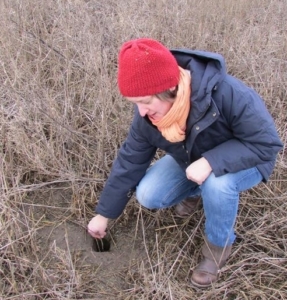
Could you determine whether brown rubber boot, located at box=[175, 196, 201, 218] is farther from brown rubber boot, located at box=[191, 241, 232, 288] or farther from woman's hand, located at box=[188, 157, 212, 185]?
woman's hand, located at box=[188, 157, 212, 185]

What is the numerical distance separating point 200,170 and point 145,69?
1.21 ft

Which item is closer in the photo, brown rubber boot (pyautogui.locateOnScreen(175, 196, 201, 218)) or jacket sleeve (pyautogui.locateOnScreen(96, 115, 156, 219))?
jacket sleeve (pyautogui.locateOnScreen(96, 115, 156, 219))

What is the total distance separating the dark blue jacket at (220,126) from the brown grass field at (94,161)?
0.37m

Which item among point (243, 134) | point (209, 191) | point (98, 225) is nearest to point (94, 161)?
point (98, 225)

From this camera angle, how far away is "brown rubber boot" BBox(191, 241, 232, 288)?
1.42 metres

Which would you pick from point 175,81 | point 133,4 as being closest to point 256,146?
point 175,81

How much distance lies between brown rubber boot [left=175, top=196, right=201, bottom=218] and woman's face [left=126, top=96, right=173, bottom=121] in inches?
22.0

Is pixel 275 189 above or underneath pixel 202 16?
underneath

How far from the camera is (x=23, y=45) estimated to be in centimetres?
224

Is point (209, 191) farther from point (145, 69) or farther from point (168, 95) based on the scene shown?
point (145, 69)

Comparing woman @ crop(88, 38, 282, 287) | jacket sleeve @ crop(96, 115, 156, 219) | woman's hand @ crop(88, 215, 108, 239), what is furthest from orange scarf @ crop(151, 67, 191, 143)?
woman's hand @ crop(88, 215, 108, 239)

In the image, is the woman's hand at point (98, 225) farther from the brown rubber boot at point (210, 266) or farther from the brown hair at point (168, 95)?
the brown hair at point (168, 95)

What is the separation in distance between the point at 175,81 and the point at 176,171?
480 mm

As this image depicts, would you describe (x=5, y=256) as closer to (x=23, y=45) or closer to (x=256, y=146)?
(x=256, y=146)
